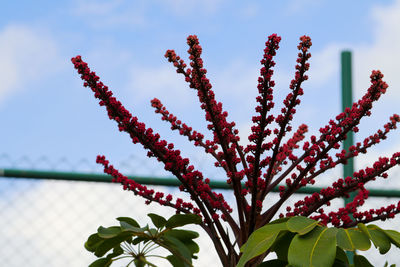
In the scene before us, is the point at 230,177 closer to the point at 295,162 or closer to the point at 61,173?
the point at 295,162

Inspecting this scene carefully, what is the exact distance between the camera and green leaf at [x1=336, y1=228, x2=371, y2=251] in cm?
67

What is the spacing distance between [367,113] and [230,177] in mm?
230

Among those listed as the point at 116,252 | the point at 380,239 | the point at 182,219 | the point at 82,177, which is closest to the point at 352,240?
the point at 380,239

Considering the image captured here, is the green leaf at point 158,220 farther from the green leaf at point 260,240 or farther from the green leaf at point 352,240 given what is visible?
the green leaf at point 352,240

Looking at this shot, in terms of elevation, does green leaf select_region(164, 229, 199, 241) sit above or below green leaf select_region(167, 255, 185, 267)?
above

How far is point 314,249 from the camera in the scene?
67 cm

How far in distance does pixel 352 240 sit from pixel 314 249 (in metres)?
0.05

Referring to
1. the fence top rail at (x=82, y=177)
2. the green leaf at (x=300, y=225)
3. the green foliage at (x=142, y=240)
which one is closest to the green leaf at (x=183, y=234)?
the green foliage at (x=142, y=240)

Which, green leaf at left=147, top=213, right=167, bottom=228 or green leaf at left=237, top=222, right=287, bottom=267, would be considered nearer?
green leaf at left=237, top=222, right=287, bottom=267

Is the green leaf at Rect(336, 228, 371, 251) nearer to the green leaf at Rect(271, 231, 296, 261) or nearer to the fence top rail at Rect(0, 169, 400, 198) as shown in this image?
the green leaf at Rect(271, 231, 296, 261)

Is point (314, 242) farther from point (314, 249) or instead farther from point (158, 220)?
point (158, 220)

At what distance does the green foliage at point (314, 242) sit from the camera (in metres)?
0.66

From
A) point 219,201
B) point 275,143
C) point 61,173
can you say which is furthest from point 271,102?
point 61,173

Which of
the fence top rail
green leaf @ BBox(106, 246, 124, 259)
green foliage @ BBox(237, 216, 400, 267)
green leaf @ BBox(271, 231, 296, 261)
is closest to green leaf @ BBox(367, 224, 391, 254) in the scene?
green foliage @ BBox(237, 216, 400, 267)
